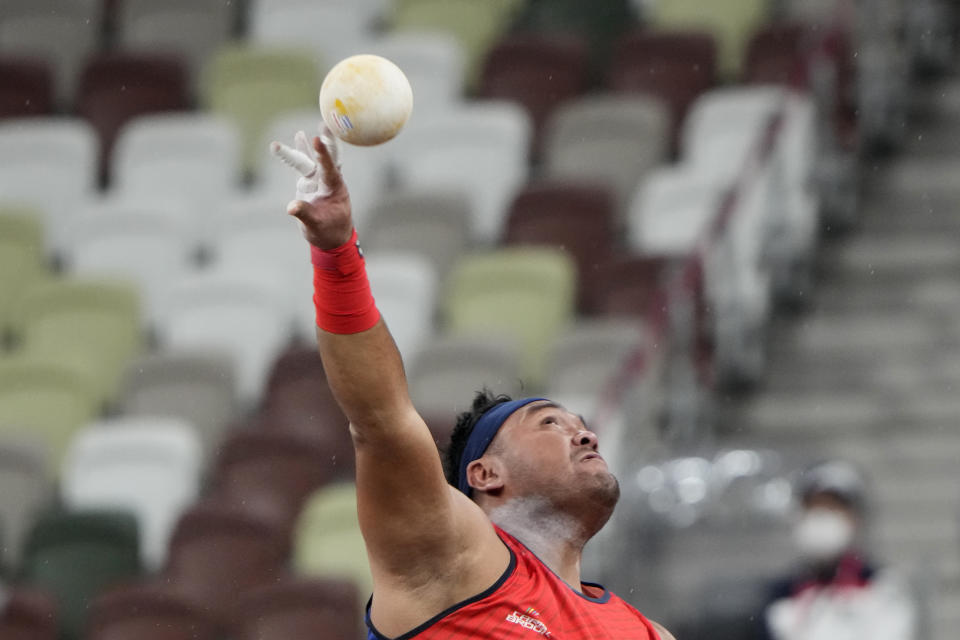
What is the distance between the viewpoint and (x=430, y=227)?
10594mm

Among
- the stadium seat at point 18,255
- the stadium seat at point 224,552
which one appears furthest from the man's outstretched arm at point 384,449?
the stadium seat at point 18,255

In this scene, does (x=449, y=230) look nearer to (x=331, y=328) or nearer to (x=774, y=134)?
(x=774, y=134)

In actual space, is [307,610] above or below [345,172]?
below

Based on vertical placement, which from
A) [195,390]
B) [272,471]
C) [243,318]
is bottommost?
[272,471]

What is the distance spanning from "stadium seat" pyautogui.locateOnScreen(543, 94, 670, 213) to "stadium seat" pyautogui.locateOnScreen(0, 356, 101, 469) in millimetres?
2959

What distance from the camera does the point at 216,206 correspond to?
1177 centimetres

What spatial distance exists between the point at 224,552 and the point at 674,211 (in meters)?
3.04

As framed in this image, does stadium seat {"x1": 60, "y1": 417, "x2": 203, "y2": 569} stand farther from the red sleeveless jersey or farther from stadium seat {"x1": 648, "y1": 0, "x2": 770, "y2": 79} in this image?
the red sleeveless jersey

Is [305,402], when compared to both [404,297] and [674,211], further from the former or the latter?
[674,211]

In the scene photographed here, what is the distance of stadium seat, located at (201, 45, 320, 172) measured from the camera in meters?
12.3

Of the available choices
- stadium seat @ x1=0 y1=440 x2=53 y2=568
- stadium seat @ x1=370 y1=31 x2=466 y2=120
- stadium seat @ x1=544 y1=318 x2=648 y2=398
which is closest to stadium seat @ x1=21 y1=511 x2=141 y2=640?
stadium seat @ x1=0 y1=440 x2=53 y2=568

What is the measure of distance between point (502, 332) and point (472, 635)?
21.1 feet

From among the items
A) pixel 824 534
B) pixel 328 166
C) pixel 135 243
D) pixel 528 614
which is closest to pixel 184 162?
pixel 135 243

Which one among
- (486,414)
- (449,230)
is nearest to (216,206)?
(449,230)
